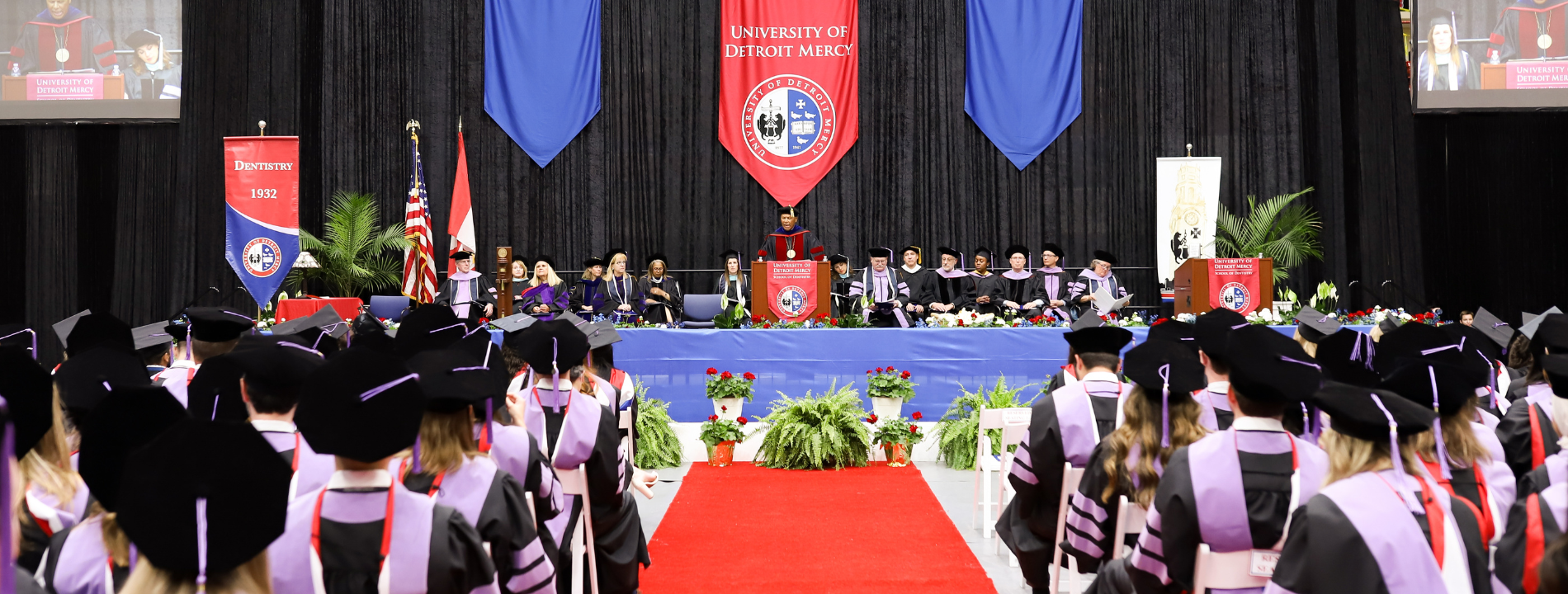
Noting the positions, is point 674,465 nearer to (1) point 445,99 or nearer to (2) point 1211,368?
(2) point 1211,368

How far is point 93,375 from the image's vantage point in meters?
3.02

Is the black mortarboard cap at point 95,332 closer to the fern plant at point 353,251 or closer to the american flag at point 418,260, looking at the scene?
the american flag at point 418,260

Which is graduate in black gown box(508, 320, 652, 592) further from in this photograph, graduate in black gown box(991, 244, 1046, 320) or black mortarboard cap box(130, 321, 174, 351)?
graduate in black gown box(991, 244, 1046, 320)

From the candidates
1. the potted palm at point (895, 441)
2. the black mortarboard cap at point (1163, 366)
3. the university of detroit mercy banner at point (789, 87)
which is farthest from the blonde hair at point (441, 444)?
the university of detroit mercy banner at point (789, 87)

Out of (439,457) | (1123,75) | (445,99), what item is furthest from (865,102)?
(439,457)

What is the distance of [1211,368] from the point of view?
3508mm

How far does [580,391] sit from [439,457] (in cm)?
154

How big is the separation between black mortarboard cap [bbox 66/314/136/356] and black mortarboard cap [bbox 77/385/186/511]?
2644 millimetres

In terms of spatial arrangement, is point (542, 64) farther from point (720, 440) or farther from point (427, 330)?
point (427, 330)

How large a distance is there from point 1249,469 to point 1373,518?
64 cm

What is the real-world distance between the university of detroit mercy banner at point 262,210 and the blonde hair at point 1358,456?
38.0ft

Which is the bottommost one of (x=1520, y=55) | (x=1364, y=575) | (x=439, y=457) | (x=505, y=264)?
(x=1364, y=575)

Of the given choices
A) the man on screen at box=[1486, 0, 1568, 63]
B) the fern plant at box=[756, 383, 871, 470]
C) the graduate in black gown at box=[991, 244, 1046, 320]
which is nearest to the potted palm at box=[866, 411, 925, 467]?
the fern plant at box=[756, 383, 871, 470]

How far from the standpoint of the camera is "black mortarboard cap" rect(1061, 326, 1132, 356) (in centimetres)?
410
